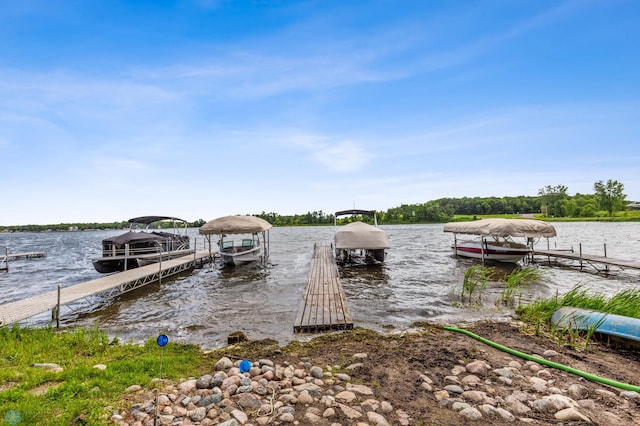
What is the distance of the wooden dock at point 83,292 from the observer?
8642 mm

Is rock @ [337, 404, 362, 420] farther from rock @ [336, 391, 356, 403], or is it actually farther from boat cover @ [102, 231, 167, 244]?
boat cover @ [102, 231, 167, 244]

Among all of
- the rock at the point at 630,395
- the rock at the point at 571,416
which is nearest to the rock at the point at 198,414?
the rock at the point at 571,416

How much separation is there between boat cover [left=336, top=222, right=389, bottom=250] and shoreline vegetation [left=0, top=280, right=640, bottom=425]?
10180 millimetres

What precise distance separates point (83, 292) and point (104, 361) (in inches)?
276

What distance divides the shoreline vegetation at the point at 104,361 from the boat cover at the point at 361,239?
10.2 meters

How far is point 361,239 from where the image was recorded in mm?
18953

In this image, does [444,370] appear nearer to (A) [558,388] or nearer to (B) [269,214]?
(A) [558,388]

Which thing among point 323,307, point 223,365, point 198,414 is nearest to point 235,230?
point 323,307

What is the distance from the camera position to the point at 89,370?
495 centimetres

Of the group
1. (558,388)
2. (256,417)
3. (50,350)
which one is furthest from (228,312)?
(558,388)

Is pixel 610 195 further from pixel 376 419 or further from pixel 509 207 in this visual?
pixel 376 419

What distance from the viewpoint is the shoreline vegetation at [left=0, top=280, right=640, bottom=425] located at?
12.6 feet

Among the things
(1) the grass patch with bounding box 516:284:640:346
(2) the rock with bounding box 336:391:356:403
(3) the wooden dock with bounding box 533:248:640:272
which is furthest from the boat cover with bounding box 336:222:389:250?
(2) the rock with bounding box 336:391:356:403

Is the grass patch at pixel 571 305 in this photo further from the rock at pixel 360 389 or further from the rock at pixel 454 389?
the rock at pixel 360 389
